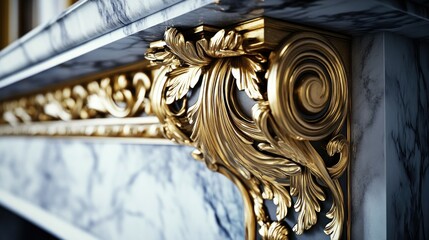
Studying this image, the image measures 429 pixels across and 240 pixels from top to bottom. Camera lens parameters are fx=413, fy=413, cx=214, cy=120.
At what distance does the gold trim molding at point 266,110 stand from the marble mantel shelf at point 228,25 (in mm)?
16

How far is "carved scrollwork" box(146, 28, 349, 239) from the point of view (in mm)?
356

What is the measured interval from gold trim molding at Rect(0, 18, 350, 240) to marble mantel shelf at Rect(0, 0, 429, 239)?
2 cm

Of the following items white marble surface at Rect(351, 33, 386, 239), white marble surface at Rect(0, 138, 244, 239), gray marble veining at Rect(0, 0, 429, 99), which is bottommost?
white marble surface at Rect(0, 138, 244, 239)

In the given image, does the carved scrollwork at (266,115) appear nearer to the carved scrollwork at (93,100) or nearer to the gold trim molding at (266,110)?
the gold trim molding at (266,110)

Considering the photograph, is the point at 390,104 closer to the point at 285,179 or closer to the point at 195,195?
the point at 285,179

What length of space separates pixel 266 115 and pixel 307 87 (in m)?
0.05

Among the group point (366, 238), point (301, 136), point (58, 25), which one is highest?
point (58, 25)

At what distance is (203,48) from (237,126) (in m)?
0.08

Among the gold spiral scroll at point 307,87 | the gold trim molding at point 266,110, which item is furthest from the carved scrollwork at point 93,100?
the gold spiral scroll at point 307,87

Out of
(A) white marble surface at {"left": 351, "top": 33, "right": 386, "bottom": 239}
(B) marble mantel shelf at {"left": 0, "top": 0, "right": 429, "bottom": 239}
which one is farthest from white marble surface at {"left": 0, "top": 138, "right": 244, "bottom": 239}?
(A) white marble surface at {"left": 351, "top": 33, "right": 386, "bottom": 239}

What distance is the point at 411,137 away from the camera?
1.39 ft

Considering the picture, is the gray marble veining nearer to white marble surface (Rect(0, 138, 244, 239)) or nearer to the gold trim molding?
the gold trim molding

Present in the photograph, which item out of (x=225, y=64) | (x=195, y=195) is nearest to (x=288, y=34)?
(x=225, y=64)

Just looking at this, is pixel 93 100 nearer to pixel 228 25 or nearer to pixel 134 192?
pixel 134 192
